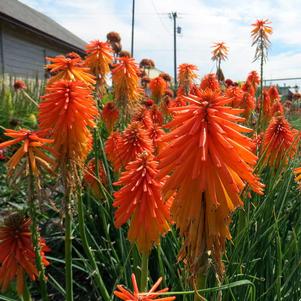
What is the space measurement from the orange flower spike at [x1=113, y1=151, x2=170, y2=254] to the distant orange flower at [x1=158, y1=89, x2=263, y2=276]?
320 millimetres

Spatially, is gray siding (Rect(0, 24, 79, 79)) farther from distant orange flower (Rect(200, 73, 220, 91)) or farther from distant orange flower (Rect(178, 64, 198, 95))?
distant orange flower (Rect(200, 73, 220, 91))

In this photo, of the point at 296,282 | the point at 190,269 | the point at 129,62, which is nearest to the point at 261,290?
the point at 296,282

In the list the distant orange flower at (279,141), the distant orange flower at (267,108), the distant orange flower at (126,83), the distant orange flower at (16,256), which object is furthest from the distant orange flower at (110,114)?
the distant orange flower at (267,108)

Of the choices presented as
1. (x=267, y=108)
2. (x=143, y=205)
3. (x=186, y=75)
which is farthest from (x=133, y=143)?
(x=267, y=108)

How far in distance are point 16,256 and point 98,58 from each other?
169 centimetres

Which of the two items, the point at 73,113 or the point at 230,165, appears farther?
the point at 73,113

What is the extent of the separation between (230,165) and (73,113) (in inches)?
31.3

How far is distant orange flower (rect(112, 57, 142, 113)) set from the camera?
3215 mm

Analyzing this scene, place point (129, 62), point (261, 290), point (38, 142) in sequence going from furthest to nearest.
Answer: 1. point (129, 62)
2. point (261, 290)
3. point (38, 142)

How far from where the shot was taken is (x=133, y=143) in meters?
2.15

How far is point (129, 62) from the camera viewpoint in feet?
10.7

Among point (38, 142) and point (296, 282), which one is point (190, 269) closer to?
point (38, 142)

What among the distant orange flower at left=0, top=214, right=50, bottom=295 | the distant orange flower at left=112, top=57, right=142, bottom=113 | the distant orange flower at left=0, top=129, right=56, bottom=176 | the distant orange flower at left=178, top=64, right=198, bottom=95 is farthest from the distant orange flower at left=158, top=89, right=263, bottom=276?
the distant orange flower at left=178, top=64, right=198, bottom=95

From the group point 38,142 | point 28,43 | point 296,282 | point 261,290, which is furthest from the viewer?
point 28,43
